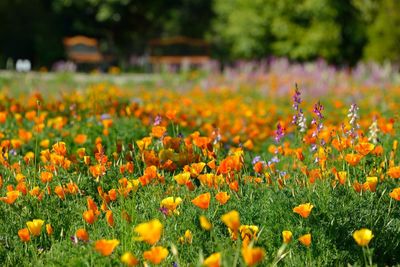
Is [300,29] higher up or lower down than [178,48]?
higher up

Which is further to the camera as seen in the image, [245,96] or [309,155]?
[245,96]

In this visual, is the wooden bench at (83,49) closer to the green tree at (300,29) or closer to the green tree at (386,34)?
the green tree at (300,29)

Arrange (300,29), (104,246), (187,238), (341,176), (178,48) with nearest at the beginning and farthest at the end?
(104,246) < (187,238) < (341,176) < (300,29) < (178,48)

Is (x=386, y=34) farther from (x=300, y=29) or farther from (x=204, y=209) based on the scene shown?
(x=204, y=209)

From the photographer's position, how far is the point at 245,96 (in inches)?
Answer: 483

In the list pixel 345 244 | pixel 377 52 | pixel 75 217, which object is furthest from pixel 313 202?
pixel 377 52

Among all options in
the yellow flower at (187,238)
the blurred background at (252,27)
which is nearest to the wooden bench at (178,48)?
the blurred background at (252,27)

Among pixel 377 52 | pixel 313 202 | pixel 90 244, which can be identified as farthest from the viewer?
pixel 377 52

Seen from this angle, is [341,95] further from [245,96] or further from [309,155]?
[309,155]

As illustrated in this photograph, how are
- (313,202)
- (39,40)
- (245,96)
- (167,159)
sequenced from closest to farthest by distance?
(313,202), (167,159), (245,96), (39,40)

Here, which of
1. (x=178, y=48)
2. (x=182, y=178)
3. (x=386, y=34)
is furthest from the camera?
(x=178, y=48)

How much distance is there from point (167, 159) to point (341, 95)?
7722 mm

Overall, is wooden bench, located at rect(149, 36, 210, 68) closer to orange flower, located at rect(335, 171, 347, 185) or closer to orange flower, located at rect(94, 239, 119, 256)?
orange flower, located at rect(335, 171, 347, 185)

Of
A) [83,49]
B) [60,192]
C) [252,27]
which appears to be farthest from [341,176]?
[83,49]
